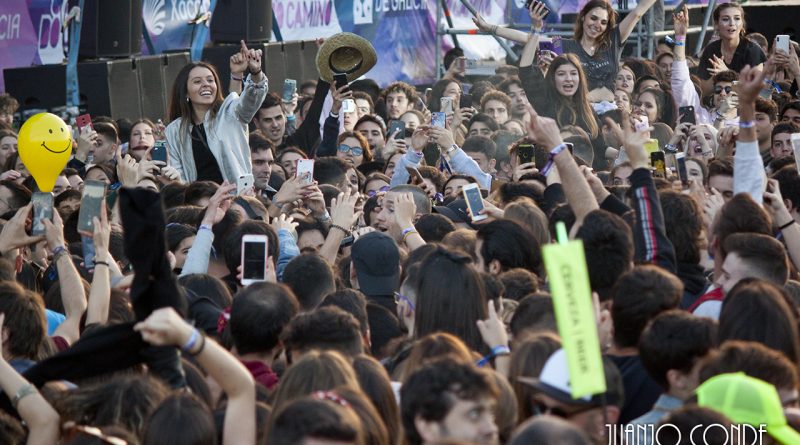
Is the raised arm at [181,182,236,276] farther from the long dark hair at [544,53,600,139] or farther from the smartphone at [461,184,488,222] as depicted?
the long dark hair at [544,53,600,139]

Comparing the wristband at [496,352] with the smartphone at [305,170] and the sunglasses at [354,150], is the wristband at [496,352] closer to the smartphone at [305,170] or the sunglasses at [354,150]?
the smartphone at [305,170]

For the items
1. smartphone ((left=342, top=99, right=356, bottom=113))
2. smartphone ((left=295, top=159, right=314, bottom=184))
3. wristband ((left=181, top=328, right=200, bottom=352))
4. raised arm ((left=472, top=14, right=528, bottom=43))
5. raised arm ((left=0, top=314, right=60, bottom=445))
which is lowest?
raised arm ((left=0, top=314, right=60, bottom=445))

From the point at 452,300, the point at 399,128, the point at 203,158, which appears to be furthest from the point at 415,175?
the point at 452,300

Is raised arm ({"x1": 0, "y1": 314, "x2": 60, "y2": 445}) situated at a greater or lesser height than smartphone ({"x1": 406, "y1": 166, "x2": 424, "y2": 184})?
lesser

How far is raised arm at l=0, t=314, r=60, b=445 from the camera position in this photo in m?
4.00

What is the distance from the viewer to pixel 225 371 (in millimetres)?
3684

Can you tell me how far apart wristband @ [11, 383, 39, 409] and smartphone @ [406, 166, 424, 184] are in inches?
180

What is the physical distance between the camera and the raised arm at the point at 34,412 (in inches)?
157

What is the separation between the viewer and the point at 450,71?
13.9 meters

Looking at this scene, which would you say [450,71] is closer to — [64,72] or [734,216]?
[64,72]

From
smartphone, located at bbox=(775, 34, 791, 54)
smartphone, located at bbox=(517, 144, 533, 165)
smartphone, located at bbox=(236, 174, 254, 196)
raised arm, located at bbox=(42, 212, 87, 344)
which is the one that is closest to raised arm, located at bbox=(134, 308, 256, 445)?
raised arm, located at bbox=(42, 212, 87, 344)

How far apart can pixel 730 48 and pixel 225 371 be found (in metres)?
9.65

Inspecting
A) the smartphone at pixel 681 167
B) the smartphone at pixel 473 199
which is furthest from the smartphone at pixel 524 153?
the smartphone at pixel 473 199

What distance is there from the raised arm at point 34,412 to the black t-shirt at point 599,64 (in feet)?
25.1
